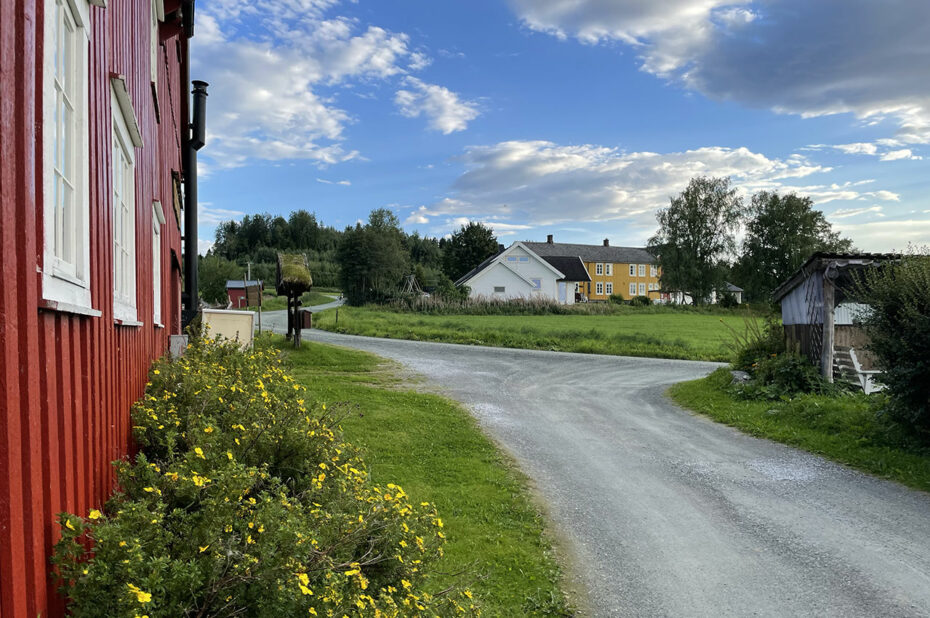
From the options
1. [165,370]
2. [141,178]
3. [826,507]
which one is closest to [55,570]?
[165,370]

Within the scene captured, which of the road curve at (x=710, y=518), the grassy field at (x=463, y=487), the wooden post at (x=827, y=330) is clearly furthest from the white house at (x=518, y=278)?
the road curve at (x=710, y=518)

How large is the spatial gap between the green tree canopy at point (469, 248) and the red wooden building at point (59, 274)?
241 ft

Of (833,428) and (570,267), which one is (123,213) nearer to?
(833,428)

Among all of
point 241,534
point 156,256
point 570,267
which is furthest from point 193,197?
point 570,267

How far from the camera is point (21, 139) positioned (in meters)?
1.81

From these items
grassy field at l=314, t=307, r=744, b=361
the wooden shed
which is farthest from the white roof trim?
grassy field at l=314, t=307, r=744, b=361

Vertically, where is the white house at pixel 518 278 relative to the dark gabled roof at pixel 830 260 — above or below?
above

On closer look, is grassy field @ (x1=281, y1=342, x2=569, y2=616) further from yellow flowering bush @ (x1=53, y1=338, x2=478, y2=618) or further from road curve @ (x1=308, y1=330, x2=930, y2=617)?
yellow flowering bush @ (x1=53, y1=338, x2=478, y2=618)

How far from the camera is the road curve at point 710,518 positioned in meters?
4.55

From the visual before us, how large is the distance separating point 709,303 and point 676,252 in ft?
21.1

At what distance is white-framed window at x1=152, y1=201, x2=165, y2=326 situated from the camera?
7.05 meters

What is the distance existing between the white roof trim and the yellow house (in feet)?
232

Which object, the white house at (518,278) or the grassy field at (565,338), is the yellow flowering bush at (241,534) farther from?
the white house at (518,278)

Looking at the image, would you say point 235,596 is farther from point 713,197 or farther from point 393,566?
point 713,197
